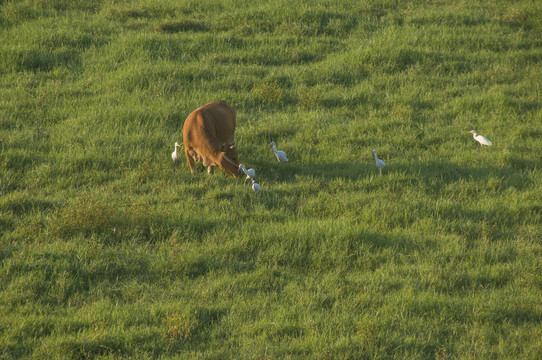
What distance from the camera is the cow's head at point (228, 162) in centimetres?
906

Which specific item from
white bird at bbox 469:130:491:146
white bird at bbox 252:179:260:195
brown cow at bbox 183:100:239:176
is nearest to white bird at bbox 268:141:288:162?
brown cow at bbox 183:100:239:176

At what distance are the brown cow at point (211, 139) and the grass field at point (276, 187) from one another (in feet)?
1.08

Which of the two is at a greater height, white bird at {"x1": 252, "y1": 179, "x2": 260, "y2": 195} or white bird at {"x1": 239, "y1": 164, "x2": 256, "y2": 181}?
white bird at {"x1": 239, "y1": 164, "x2": 256, "y2": 181}

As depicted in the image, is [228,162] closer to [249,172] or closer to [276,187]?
[249,172]

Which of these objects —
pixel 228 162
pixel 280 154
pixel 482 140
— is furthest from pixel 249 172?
pixel 482 140

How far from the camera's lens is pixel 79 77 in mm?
12633

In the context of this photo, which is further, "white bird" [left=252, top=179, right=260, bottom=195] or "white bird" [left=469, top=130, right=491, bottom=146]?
"white bird" [left=469, top=130, right=491, bottom=146]

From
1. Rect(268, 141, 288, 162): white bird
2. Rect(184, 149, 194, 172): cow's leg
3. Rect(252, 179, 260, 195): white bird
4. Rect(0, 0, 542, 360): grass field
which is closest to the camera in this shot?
Rect(0, 0, 542, 360): grass field

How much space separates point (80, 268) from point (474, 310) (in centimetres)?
453

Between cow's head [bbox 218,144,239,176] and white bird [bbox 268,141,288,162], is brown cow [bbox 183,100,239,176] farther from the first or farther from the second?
white bird [bbox 268,141,288,162]

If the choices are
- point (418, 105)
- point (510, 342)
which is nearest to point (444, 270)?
point (510, 342)

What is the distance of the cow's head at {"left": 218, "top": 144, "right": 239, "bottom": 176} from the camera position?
906cm

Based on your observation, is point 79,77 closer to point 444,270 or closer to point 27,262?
point 27,262

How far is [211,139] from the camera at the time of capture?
360 inches
